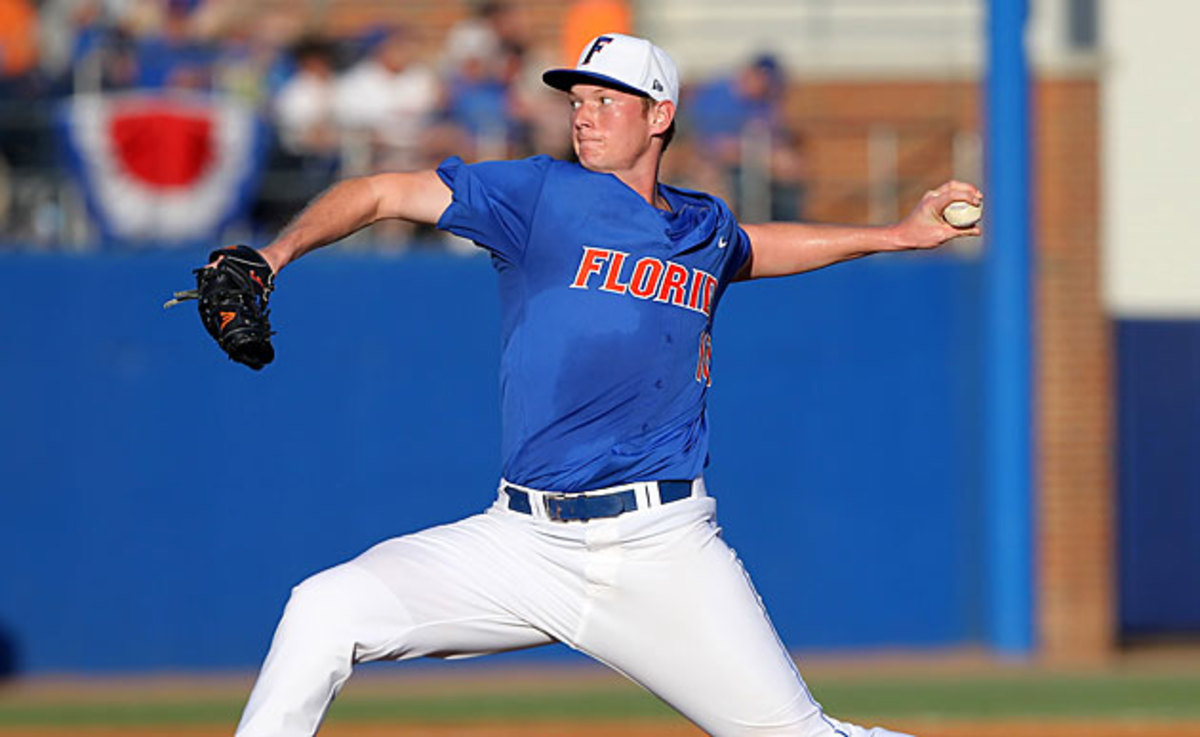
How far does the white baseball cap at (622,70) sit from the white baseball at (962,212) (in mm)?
856

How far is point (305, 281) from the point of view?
11719 millimetres

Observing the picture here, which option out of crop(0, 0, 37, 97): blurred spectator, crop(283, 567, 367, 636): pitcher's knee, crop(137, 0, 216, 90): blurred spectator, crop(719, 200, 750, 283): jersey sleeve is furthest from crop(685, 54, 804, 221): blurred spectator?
crop(283, 567, 367, 636): pitcher's knee

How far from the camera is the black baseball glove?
14.2 ft

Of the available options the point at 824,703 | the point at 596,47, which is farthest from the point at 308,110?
the point at 596,47

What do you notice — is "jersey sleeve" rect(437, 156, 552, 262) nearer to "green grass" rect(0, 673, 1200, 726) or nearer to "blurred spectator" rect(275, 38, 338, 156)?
"green grass" rect(0, 673, 1200, 726)

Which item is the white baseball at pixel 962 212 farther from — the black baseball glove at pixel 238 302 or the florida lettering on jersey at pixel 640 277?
the black baseball glove at pixel 238 302

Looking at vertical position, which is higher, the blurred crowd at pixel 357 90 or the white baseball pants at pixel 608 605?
the blurred crowd at pixel 357 90

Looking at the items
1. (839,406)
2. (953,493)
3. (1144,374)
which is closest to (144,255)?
Result: (839,406)

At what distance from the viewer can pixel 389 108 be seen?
1183cm

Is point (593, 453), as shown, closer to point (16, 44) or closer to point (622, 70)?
point (622, 70)

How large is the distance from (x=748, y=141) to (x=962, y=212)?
269 inches

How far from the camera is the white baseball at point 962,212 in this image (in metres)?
5.34

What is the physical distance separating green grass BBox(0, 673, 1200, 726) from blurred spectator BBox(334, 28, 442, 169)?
3.29m

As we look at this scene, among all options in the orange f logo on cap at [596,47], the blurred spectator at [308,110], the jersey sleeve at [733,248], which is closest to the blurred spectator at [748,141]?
the blurred spectator at [308,110]
